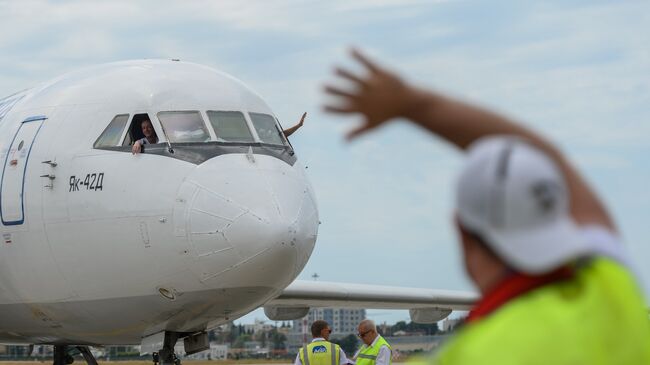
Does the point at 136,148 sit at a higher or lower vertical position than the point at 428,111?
higher

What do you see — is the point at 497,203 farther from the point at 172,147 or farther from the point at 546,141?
the point at 172,147

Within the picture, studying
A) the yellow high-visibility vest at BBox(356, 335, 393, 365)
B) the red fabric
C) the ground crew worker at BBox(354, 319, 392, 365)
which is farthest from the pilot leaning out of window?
the red fabric

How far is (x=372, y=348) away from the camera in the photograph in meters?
12.7

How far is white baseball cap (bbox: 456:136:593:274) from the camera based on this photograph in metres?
2.08

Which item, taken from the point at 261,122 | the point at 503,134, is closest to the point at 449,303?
the point at 261,122

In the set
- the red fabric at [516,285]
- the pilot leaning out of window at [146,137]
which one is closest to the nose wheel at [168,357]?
the pilot leaning out of window at [146,137]

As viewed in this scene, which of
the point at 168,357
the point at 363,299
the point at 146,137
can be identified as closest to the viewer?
the point at 146,137

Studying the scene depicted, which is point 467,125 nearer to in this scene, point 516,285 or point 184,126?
point 516,285

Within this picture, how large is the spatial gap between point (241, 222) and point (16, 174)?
3338mm

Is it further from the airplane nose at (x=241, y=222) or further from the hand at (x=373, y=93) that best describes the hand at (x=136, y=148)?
the hand at (x=373, y=93)

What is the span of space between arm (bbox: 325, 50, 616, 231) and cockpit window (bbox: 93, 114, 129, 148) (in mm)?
10712

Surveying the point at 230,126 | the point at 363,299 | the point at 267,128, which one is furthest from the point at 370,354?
the point at 363,299

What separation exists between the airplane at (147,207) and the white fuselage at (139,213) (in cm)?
2

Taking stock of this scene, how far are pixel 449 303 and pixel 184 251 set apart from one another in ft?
35.4
